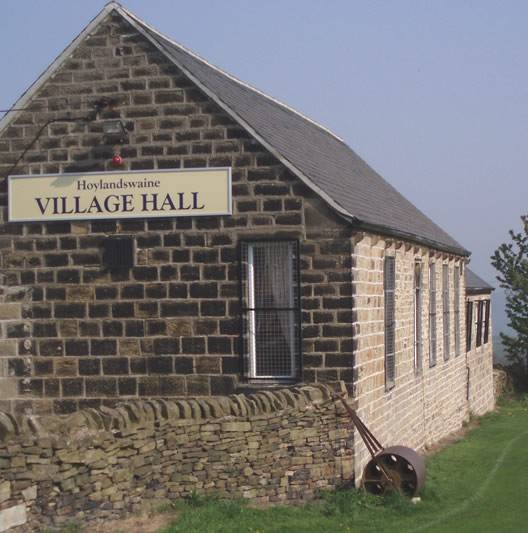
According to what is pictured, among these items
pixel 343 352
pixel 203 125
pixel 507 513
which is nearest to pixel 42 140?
pixel 203 125

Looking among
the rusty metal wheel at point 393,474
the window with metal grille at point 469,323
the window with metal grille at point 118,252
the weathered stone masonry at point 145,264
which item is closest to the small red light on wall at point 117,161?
the weathered stone masonry at point 145,264

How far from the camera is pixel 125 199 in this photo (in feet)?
55.9

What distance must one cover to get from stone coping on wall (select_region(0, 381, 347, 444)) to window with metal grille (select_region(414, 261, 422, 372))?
612cm

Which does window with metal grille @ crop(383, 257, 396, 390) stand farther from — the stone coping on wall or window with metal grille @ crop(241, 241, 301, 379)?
the stone coping on wall

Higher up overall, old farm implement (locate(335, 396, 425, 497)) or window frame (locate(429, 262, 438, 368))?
window frame (locate(429, 262, 438, 368))

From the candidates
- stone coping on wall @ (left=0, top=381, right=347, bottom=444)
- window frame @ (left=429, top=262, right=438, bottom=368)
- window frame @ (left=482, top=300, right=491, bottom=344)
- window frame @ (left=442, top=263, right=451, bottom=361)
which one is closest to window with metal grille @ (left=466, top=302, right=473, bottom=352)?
window frame @ (left=482, top=300, right=491, bottom=344)

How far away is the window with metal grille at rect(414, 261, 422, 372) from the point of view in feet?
72.3

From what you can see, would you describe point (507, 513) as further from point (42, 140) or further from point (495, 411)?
point (495, 411)

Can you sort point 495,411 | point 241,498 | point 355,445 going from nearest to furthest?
point 241,498
point 355,445
point 495,411

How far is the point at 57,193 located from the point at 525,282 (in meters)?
24.5

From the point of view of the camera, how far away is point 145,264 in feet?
55.9

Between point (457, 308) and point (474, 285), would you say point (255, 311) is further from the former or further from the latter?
point (474, 285)

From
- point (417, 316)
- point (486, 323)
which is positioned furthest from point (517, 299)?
point (417, 316)

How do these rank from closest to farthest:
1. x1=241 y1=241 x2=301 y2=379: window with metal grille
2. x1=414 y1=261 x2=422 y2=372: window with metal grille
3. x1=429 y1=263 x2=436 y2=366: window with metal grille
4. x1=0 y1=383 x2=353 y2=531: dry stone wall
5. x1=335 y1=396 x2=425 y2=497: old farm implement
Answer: x1=0 y1=383 x2=353 y2=531: dry stone wall
x1=335 y1=396 x2=425 y2=497: old farm implement
x1=241 y1=241 x2=301 y2=379: window with metal grille
x1=414 y1=261 x2=422 y2=372: window with metal grille
x1=429 y1=263 x2=436 y2=366: window with metal grille
